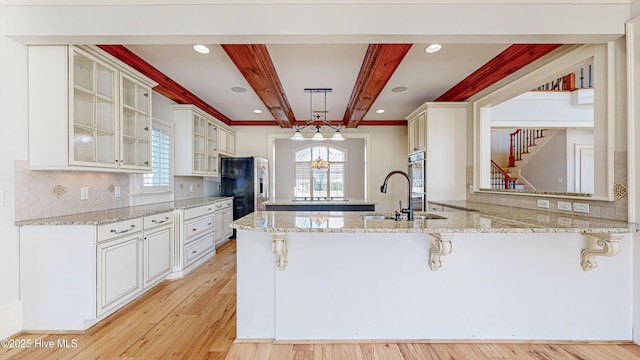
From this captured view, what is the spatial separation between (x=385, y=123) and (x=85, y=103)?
15.9 feet

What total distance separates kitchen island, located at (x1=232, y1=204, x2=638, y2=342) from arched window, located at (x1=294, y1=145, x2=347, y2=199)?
22.0ft

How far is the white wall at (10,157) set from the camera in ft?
6.77

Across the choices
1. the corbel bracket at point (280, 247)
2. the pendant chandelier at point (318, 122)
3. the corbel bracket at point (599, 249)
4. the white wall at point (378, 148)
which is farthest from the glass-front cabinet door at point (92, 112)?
the corbel bracket at point (599, 249)

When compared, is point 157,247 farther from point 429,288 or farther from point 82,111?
point 429,288

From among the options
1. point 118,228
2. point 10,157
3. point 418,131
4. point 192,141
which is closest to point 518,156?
point 418,131

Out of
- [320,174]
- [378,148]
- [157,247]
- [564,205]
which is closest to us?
[564,205]

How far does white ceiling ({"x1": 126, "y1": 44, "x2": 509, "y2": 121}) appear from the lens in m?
2.68

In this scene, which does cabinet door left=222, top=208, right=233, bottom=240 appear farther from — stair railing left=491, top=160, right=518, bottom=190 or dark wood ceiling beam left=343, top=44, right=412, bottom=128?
stair railing left=491, top=160, right=518, bottom=190

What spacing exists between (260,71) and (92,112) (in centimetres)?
155

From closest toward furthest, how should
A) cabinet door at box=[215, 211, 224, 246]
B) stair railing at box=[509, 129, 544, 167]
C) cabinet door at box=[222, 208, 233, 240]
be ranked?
cabinet door at box=[215, 211, 224, 246] → cabinet door at box=[222, 208, 233, 240] → stair railing at box=[509, 129, 544, 167]

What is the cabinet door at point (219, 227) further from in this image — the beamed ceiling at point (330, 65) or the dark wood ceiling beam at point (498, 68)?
the dark wood ceiling beam at point (498, 68)

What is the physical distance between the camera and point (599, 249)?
1.87 meters

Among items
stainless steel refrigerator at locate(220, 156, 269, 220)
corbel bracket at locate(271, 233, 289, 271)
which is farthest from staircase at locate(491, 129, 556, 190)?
corbel bracket at locate(271, 233, 289, 271)

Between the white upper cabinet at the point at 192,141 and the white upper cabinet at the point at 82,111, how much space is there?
1.13 metres
